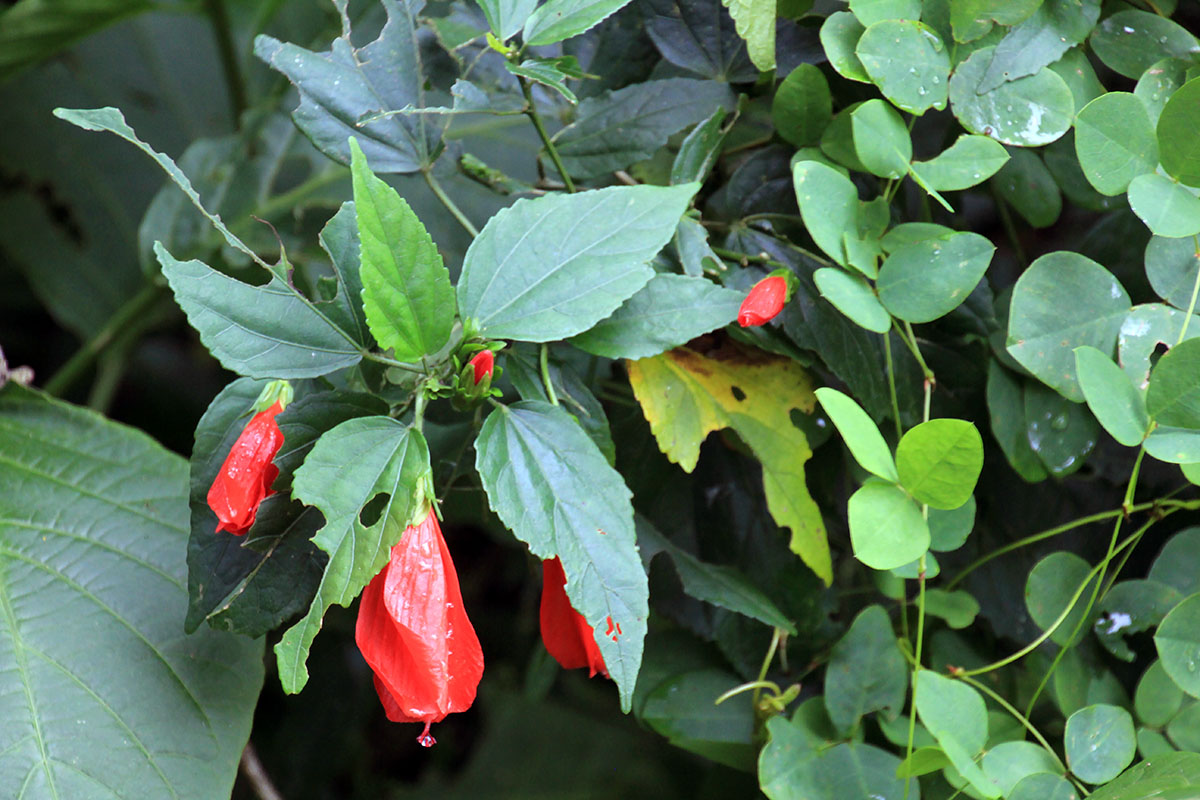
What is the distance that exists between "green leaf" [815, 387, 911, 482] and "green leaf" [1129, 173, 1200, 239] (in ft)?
0.62

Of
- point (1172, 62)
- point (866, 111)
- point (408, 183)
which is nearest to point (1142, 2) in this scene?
point (1172, 62)

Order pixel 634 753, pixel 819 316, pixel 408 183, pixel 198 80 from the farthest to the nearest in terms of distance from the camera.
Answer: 1. pixel 198 80
2. pixel 634 753
3. pixel 408 183
4. pixel 819 316

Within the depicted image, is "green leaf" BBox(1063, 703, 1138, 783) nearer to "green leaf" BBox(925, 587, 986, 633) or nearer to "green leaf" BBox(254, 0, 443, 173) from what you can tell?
"green leaf" BBox(925, 587, 986, 633)

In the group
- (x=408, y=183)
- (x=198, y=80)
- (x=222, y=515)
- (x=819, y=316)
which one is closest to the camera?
(x=222, y=515)

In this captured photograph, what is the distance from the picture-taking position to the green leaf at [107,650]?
467 mm

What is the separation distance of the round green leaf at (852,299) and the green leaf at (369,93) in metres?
0.24

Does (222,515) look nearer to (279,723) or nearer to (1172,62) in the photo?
(1172,62)

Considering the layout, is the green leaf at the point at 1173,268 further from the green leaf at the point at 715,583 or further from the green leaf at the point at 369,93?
the green leaf at the point at 369,93

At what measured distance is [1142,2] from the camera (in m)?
0.54

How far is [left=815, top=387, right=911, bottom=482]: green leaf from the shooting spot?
45cm

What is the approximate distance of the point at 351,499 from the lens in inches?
15.1

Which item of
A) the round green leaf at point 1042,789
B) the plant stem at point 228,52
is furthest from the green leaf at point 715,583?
the plant stem at point 228,52

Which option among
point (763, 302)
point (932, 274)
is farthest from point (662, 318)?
point (932, 274)

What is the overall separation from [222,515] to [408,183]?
1.38ft
